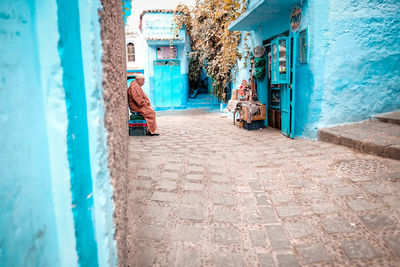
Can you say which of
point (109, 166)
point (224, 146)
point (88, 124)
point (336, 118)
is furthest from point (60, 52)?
point (336, 118)

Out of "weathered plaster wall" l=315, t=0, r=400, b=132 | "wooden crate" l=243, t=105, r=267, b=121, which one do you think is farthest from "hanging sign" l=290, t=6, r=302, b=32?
"wooden crate" l=243, t=105, r=267, b=121

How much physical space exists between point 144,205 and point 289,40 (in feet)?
14.9

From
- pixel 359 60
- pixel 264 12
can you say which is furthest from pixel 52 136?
pixel 264 12

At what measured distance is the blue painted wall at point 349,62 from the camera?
4844 millimetres

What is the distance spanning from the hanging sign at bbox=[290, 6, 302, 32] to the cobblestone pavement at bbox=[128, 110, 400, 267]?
8.95 ft

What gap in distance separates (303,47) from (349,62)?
3.01 ft

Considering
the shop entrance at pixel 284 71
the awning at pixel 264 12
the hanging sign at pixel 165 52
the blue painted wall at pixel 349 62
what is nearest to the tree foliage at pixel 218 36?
the awning at pixel 264 12

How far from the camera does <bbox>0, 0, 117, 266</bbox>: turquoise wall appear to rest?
0.79 m

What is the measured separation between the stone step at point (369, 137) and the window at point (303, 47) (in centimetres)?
151

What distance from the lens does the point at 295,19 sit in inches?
214

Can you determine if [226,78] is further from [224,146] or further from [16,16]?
[16,16]

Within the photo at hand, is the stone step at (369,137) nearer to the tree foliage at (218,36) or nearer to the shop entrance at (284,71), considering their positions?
the shop entrance at (284,71)

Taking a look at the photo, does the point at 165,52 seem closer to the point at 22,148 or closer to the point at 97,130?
the point at 97,130

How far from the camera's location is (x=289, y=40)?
5.32 metres
